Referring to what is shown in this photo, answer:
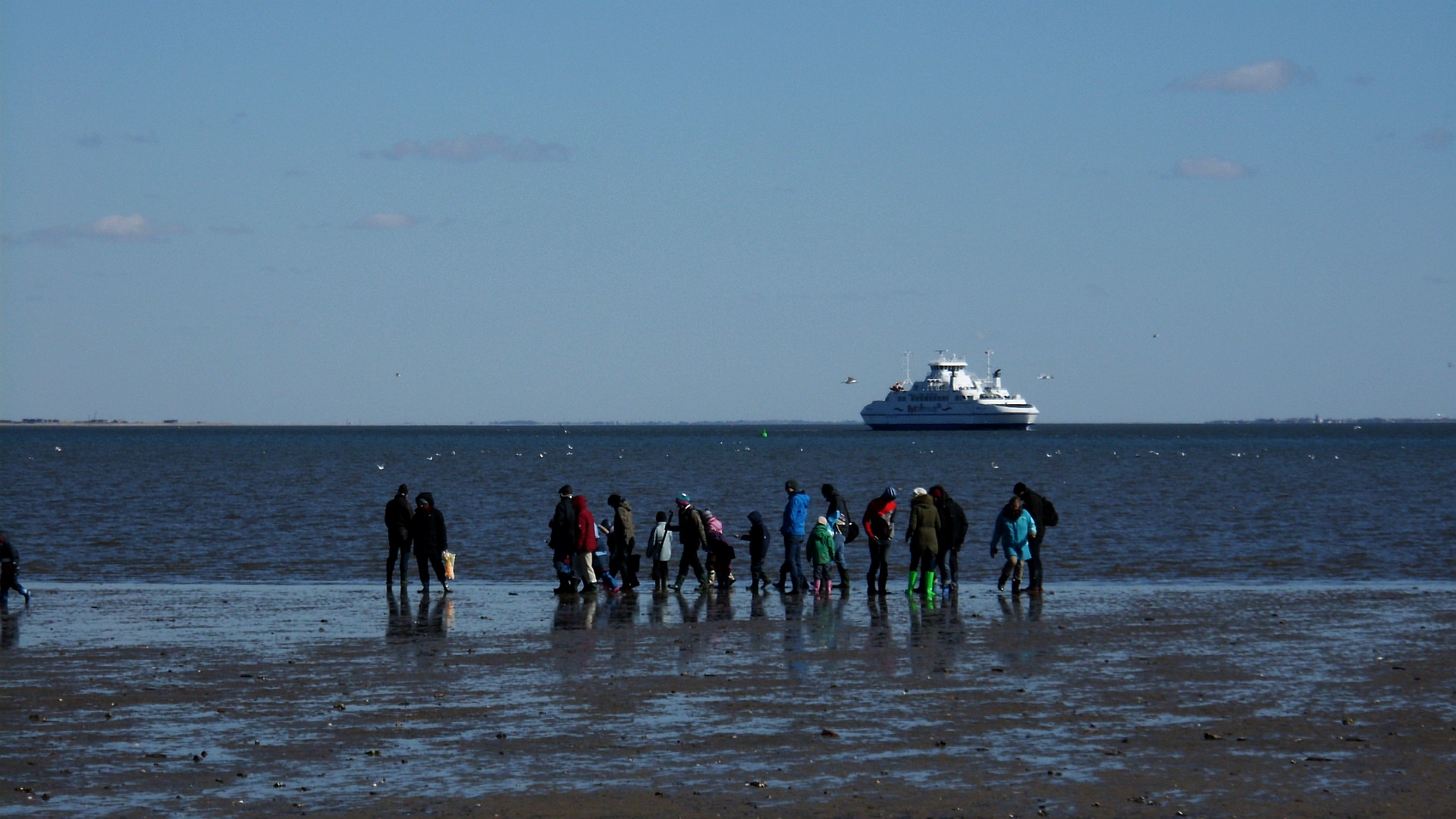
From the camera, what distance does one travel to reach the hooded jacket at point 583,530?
20250 mm

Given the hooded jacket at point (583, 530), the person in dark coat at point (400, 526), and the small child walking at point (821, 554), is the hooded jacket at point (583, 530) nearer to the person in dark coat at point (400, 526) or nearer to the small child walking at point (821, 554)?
the person in dark coat at point (400, 526)

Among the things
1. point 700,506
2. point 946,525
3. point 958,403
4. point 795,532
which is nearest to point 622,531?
A: point 795,532

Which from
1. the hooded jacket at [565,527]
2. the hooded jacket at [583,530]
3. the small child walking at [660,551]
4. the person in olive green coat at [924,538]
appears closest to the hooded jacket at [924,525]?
the person in olive green coat at [924,538]

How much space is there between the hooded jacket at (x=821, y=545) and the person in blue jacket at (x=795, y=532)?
0.52ft

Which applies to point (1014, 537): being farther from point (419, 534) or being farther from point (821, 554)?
point (419, 534)

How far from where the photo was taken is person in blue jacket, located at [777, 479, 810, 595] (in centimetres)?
1972

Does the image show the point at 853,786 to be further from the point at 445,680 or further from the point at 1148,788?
the point at 445,680

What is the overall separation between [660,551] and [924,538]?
3616 millimetres

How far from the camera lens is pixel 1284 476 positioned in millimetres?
70312

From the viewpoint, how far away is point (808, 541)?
20.7 m

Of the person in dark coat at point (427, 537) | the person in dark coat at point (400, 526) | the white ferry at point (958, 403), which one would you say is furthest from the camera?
the white ferry at point (958, 403)

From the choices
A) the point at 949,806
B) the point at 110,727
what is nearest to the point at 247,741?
the point at 110,727

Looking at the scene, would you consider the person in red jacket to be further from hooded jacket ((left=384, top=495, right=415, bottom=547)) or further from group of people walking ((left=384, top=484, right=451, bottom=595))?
hooded jacket ((left=384, top=495, right=415, bottom=547))

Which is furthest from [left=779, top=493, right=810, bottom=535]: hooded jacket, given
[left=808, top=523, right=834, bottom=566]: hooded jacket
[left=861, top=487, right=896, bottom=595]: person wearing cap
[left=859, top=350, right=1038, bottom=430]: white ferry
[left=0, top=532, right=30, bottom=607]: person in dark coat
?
[left=859, top=350, right=1038, bottom=430]: white ferry
